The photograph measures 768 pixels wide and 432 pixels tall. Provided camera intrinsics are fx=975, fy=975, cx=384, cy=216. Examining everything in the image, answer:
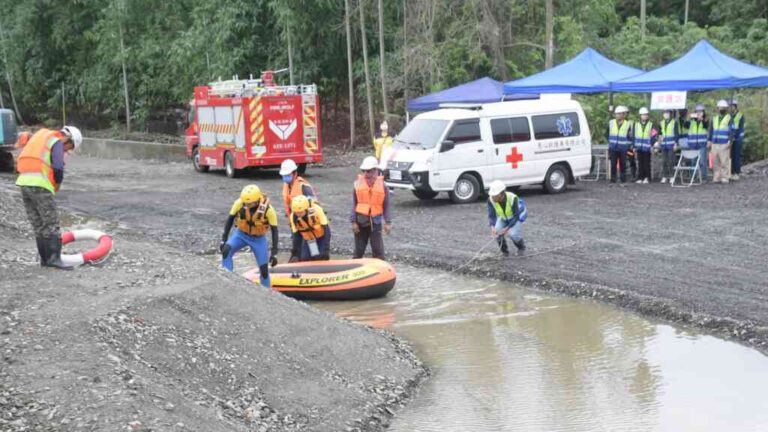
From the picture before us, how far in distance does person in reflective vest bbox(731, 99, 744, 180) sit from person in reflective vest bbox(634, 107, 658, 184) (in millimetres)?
1756

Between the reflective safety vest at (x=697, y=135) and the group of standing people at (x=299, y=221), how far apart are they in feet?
35.5

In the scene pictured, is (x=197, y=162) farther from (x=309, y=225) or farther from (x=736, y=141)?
(x=309, y=225)

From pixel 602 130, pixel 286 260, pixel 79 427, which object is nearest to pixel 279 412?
pixel 79 427

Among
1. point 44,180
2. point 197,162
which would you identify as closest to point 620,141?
point 197,162

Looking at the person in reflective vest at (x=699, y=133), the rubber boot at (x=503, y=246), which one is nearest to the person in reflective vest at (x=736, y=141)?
the person in reflective vest at (x=699, y=133)

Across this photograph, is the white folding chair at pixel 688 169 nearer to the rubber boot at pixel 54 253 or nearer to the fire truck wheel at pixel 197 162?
the fire truck wheel at pixel 197 162

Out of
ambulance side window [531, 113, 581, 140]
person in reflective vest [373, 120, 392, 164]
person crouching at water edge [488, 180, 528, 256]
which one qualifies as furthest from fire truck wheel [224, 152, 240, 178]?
person crouching at water edge [488, 180, 528, 256]

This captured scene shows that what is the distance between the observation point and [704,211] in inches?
713

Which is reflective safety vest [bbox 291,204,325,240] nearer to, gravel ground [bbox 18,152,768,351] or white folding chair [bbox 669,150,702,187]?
gravel ground [bbox 18,152,768,351]

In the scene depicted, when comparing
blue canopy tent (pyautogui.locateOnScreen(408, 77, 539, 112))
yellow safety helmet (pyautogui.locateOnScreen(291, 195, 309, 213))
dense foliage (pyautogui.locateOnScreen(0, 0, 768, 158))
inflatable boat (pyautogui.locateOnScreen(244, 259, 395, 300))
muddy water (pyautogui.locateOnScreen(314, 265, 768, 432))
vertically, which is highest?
dense foliage (pyautogui.locateOnScreen(0, 0, 768, 158))

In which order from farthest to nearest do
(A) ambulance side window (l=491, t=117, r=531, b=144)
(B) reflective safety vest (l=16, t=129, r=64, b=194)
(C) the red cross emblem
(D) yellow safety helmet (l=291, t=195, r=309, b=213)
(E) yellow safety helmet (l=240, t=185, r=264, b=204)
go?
(C) the red cross emblem, (A) ambulance side window (l=491, t=117, r=531, b=144), (D) yellow safety helmet (l=291, t=195, r=309, b=213), (E) yellow safety helmet (l=240, t=185, r=264, b=204), (B) reflective safety vest (l=16, t=129, r=64, b=194)

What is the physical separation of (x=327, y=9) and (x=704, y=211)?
63.4ft

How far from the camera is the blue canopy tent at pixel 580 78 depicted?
2377 centimetres

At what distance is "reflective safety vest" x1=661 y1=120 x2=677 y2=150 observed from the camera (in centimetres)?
2248
